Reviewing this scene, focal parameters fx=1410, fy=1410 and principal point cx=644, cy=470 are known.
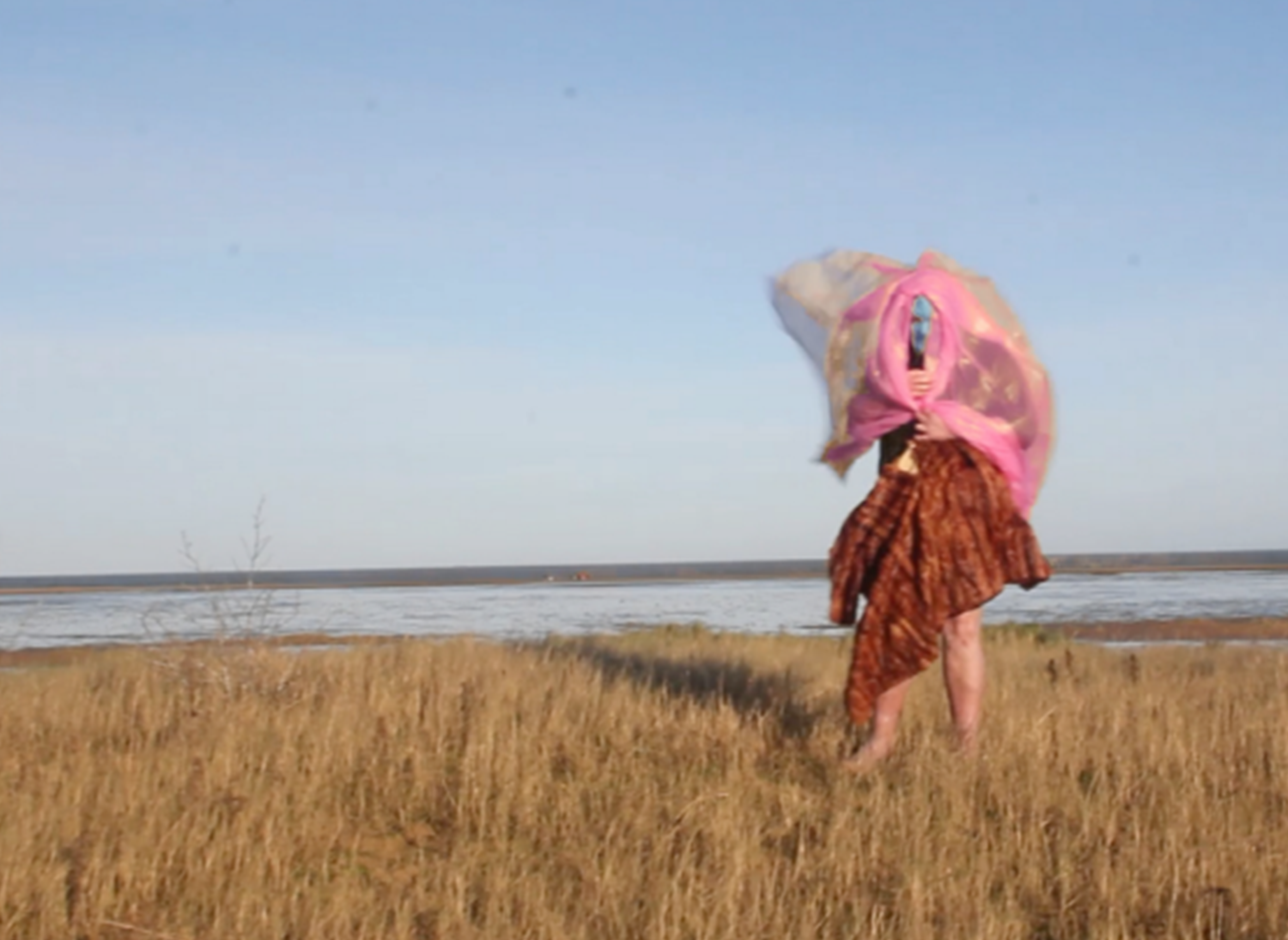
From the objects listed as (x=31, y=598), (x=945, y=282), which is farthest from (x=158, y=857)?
(x=31, y=598)

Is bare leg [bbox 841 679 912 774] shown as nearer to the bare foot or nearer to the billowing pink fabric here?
the bare foot

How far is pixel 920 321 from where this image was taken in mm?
5891

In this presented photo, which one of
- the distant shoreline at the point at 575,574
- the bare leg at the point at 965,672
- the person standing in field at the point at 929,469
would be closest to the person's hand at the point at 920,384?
the person standing in field at the point at 929,469

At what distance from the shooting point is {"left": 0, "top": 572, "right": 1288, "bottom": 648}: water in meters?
20.2

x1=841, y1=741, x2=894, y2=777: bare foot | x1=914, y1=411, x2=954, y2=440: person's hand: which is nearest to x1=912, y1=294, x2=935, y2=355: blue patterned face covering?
x1=914, y1=411, x2=954, y2=440: person's hand

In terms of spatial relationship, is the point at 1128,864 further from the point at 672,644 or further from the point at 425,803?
the point at 672,644

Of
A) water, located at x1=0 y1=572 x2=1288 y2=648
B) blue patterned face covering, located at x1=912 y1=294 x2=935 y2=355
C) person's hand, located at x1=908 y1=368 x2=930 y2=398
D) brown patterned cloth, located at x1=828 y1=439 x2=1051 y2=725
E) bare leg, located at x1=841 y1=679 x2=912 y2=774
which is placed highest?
blue patterned face covering, located at x1=912 y1=294 x2=935 y2=355

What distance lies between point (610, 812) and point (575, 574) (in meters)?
71.0

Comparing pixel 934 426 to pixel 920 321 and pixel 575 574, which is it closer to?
pixel 920 321

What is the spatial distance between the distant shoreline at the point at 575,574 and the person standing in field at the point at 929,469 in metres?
27.0

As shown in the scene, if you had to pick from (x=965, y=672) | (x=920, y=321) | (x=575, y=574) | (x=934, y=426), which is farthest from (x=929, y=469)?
(x=575, y=574)

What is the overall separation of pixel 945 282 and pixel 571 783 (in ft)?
8.48

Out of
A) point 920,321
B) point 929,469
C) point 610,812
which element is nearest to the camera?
point 610,812

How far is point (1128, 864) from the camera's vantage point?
172 inches
